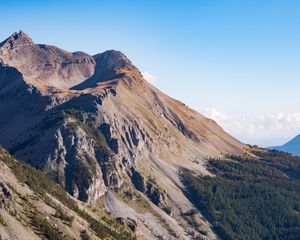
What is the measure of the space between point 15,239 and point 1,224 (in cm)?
818

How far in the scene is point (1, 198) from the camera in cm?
17875

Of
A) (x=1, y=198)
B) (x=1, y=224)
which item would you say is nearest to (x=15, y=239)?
(x=1, y=224)

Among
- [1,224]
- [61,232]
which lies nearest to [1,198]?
[1,224]

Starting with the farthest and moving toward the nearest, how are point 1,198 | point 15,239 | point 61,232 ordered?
point 61,232 < point 1,198 < point 15,239

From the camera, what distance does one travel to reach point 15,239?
6388 inches

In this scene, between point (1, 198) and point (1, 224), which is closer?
point (1, 224)

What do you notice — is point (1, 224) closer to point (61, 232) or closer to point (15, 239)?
point (15, 239)

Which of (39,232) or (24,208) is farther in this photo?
(24,208)

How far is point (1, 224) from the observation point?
166 meters

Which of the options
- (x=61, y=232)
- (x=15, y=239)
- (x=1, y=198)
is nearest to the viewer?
(x=15, y=239)

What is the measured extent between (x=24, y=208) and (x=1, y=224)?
28.0 m

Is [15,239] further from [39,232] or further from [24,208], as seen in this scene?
[24,208]

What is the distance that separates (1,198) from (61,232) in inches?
1129

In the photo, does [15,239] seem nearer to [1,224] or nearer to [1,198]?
[1,224]
